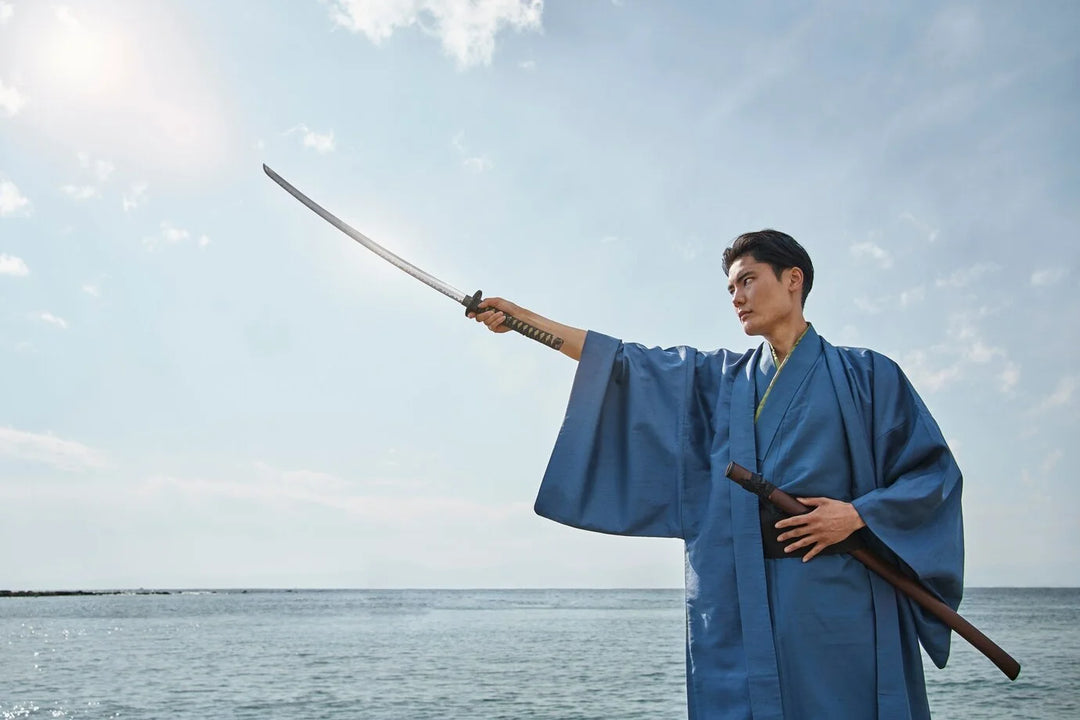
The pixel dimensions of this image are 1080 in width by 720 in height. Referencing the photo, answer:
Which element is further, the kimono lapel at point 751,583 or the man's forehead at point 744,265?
the man's forehead at point 744,265

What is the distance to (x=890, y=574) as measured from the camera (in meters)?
2.50

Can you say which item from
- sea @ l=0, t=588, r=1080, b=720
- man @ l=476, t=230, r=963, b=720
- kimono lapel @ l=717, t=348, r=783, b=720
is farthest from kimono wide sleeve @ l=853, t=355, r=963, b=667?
sea @ l=0, t=588, r=1080, b=720

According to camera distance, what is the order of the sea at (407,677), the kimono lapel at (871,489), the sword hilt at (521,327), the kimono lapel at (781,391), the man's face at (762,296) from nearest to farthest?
the kimono lapel at (871,489) < the kimono lapel at (781,391) < the man's face at (762,296) < the sword hilt at (521,327) < the sea at (407,677)

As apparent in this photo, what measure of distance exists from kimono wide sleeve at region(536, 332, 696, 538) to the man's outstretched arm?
0.12 ft

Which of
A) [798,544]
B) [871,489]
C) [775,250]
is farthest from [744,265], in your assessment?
[798,544]

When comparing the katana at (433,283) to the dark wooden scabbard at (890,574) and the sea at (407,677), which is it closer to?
the dark wooden scabbard at (890,574)

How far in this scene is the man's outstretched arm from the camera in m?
2.90

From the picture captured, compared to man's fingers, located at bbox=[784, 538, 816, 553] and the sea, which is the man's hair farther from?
the sea

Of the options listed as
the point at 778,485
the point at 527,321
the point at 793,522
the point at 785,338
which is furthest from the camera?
the point at 527,321

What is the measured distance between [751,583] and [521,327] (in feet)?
3.46

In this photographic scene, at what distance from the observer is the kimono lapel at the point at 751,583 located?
7.86ft

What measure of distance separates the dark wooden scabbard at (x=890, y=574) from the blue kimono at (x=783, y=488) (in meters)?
0.04

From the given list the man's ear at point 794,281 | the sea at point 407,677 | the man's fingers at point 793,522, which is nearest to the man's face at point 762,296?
the man's ear at point 794,281

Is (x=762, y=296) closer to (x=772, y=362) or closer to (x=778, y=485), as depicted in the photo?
(x=772, y=362)
